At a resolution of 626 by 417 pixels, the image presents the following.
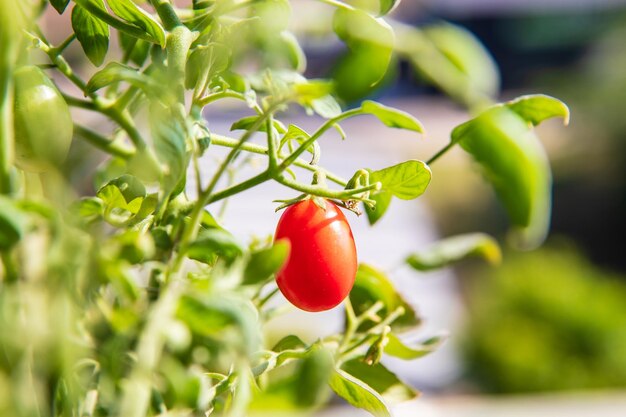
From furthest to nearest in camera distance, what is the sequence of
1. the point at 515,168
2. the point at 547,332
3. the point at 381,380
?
the point at 547,332 → the point at 381,380 → the point at 515,168

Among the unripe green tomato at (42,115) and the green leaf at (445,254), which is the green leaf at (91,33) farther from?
the green leaf at (445,254)

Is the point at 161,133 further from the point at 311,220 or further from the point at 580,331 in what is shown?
the point at 580,331

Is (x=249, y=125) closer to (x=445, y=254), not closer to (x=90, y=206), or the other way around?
(x=90, y=206)

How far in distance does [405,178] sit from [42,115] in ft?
0.38

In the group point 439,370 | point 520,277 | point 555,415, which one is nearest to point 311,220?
point 555,415

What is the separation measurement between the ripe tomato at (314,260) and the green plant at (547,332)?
2128 mm

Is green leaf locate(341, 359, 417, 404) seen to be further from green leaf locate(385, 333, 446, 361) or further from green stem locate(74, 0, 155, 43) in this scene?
green stem locate(74, 0, 155, 43)

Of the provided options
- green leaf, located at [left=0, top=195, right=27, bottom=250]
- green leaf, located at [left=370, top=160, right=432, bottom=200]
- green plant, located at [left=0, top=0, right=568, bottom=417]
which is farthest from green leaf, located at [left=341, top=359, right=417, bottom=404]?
green leaf, located at [left=0, top=195, right=27, bottom=250]

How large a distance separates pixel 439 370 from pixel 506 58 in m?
5.36

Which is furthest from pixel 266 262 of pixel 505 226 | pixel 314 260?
pixel 505 226

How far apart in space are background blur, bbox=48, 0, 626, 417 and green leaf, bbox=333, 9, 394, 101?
3 centimetres

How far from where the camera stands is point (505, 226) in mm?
4586

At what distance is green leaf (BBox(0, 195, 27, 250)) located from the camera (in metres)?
0.16

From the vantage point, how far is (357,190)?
0.78 ft
